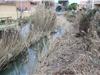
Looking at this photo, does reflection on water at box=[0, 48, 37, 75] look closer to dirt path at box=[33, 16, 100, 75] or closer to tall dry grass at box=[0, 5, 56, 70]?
tall dry grass at box=[0, 5, 56, 70]

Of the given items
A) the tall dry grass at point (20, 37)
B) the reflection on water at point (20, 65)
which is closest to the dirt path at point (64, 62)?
the reflection on water at point (20, 65)

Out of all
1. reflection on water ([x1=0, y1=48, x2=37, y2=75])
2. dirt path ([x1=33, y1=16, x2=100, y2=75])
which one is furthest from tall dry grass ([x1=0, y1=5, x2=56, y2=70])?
dirt path ([x1=33, y1=16, x2=100, y2=75])

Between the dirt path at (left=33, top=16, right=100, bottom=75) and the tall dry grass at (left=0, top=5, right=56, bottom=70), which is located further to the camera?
the tall dry grass at (left=0, top=5, right=56, bottom=70)

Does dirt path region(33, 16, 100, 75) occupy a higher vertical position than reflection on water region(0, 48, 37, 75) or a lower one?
higher

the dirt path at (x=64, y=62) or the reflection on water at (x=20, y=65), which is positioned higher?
the dirt path at (x=64, y=62)

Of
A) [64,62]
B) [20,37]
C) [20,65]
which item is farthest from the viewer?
[20,37]

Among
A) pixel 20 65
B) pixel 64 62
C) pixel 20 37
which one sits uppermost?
pixel 20 37

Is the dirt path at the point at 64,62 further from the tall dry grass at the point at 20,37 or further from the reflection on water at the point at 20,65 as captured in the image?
the tall dry grass at the point at 20,37

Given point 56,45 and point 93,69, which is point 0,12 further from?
point 93,69

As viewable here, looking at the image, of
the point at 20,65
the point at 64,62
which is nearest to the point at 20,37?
the point at 20,65

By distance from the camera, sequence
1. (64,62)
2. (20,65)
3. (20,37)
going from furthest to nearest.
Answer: (20,37) → (20,65) → (64,62)

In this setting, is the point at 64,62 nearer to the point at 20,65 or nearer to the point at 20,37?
the point at 20,65

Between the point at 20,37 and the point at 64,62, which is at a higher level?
the point at 20,37

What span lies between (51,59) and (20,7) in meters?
12.6
